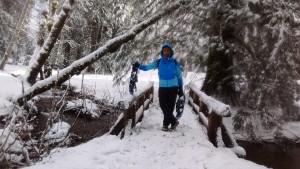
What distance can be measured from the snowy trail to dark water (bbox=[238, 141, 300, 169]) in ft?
13.3

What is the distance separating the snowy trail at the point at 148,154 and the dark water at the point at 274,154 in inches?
160

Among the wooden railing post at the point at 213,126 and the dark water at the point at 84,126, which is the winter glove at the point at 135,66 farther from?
the dark water at the point at 84,126

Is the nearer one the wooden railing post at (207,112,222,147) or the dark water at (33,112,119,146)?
the wooden railing post at (207,112,222,147)

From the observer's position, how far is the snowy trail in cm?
518

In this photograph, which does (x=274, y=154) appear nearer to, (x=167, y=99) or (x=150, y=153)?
(x=167, y=99)

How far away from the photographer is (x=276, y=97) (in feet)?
36.3

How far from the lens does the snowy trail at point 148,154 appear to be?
17.0 ft

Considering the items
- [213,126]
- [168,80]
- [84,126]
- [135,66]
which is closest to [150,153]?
[213,126]

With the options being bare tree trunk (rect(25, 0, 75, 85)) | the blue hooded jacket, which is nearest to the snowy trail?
the blue hooded jacket

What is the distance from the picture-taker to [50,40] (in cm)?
1059

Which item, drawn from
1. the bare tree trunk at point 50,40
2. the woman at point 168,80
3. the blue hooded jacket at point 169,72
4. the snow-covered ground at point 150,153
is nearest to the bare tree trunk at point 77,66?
the bare tree trunk at point 50,40

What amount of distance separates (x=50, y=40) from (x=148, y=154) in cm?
605

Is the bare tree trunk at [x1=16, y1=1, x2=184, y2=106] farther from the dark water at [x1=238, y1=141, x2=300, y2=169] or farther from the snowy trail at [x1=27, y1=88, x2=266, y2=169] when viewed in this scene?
the dark water at [x1=238, y1=141, x2=300, y2=169]

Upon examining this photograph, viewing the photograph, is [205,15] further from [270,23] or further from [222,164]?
[222,164]
